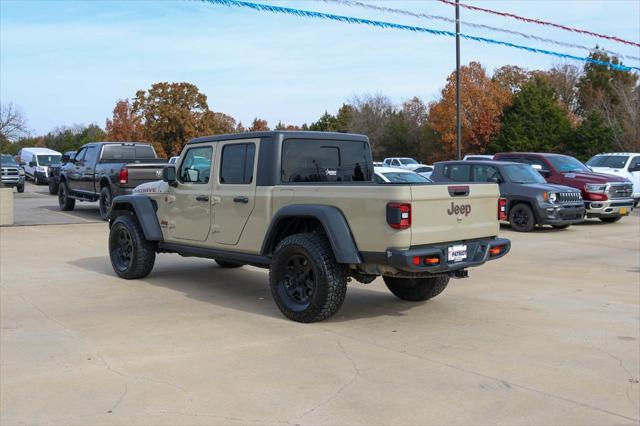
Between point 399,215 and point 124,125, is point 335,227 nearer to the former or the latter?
point 399,215

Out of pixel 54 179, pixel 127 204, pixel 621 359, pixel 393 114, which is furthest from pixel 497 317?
pixel 393 114

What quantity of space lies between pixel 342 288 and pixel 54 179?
23.7 metres

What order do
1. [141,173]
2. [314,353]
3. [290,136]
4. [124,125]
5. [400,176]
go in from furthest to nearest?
1. [124,125]
2. [400,176]
3. [141,173]
4. [290,136]
5. [314,353]

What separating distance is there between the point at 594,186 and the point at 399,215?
1264cm

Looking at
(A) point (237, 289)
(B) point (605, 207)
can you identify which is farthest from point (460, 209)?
(B) point (605, 207)

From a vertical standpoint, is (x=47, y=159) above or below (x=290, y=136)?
above

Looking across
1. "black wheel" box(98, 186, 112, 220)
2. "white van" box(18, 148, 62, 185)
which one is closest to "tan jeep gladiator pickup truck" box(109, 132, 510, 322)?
"black wheel" box(98, 186, 112, 220)

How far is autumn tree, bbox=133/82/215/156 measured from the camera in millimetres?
61281

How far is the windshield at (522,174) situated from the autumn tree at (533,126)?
37238 millimetres

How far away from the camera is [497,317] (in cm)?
693

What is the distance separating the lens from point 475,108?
54.8 meters

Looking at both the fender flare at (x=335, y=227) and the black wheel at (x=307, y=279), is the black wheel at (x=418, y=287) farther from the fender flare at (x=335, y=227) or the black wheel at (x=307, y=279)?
the fender flare at (x=335, y=227)

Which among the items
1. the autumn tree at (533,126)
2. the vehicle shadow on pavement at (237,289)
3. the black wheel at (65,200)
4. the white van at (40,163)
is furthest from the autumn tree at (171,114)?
the vehicle shadow on pavement at (237,289)

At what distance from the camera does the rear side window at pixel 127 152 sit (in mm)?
17594
